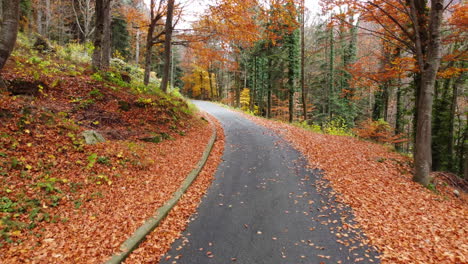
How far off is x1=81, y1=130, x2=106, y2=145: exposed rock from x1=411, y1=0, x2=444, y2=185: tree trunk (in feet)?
31.9

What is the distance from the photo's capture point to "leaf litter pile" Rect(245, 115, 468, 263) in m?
4.40

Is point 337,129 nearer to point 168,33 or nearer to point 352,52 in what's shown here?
point 352,52

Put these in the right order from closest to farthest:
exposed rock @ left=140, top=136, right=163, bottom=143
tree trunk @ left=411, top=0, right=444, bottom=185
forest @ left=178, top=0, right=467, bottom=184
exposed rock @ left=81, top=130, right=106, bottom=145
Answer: exposed rock @ left=81, top=130, right=106, bottom=145
tree trunk @ left=411, top=0, right=444, bottom=185
forest @ left=178, top=0, right=467, bottom=184
exposed rock @ left=140, top=136, right=163, bottom=143

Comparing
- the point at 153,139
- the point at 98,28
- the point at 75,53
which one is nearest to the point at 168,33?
the point at 98,28

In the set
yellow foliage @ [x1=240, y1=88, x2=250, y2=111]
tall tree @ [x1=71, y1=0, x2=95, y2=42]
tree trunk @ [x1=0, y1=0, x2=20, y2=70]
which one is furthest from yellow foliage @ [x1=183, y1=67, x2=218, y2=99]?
tree trunk @ [x1=0, y1=0, x2=20, y2=70]

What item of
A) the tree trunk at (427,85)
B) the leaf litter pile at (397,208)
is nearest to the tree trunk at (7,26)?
the leaf litter pile at (397,208)

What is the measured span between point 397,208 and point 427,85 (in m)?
3.96

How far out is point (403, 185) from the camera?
24.1 feet

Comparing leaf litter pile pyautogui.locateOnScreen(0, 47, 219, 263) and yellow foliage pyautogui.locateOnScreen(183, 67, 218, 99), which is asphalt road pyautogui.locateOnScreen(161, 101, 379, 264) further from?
yellow foliage pyautogui.locateOnScreen(183, 67, 218, 99)

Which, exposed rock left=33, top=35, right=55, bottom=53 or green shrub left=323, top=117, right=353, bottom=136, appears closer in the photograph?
exposed rock left=33, top=35, right=55, bottom=53

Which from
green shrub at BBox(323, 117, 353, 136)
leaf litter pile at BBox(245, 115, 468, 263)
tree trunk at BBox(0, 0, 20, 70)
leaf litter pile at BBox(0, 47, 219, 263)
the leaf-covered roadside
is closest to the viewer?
leaf litter pile at BBox(0, 47, 219, 263)

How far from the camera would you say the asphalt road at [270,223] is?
423cm

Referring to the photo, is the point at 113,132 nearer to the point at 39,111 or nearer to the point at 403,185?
the point at 39,111

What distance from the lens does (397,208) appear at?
5898 millimetres
